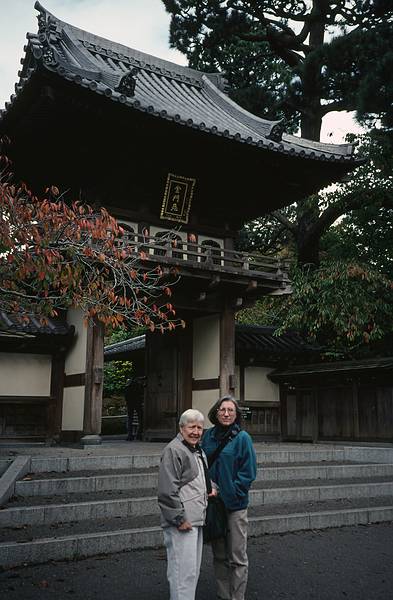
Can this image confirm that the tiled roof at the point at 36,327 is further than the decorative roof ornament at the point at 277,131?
No

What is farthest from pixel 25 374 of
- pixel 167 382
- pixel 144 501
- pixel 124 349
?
pixel 144 501

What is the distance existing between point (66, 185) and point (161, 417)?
678 centimetres

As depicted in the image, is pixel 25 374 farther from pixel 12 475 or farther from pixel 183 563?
pixel 183 563

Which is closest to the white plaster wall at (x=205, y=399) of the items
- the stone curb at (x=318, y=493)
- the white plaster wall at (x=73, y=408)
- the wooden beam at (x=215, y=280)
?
the wooden beam at (x=215, y=280)

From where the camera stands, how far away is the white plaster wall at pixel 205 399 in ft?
49.1

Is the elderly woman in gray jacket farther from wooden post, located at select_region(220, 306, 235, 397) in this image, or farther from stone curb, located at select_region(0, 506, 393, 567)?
wooden post, located at select_region(220, 306, 235, 397)

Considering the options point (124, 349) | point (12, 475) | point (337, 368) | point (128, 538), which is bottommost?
point (128, 538)

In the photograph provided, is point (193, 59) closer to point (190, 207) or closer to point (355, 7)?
point (355, 7)

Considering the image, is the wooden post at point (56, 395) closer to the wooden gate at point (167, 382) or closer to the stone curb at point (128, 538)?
the wooden gate at point (167, 382)

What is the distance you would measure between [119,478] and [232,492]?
409 centimetres

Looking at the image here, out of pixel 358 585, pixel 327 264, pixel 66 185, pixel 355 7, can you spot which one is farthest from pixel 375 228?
pixel 358 585

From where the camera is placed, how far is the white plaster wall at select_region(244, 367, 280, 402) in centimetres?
1762

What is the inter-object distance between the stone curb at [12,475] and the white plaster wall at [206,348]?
6674 millimetres

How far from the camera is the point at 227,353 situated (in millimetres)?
14711
